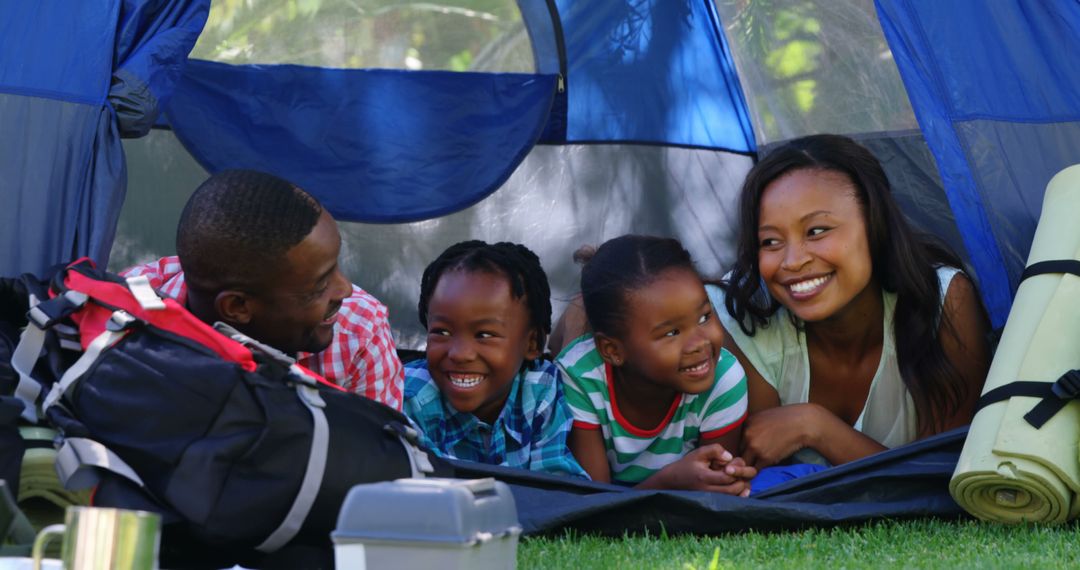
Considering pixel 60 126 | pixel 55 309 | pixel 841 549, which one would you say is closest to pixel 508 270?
pixel 60 126

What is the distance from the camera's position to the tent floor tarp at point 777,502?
258cm

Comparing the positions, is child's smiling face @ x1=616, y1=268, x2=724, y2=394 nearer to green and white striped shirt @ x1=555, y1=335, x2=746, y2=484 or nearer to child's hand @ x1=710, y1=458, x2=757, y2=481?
green and white striped shirt @ x1=555, y1=335, x2=746, y2=484

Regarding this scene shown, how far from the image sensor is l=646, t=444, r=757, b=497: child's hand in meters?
2.80

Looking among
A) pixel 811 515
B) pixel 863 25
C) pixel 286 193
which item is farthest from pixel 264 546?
pixel 863 25

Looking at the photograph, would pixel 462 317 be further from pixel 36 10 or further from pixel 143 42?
pixel 36 10

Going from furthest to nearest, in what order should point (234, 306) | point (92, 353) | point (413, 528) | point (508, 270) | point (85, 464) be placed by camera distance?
point (508, 270) → point (234, 306) → point (92, 353) → point (85, 464) → point (413, 528)

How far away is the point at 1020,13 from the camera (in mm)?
3023

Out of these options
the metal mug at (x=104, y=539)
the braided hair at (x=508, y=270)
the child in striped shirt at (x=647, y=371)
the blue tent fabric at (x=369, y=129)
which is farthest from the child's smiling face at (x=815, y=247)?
the metal mug at (x=104, y=539)

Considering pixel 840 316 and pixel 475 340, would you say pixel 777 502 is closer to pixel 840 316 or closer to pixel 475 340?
pixel 840 316

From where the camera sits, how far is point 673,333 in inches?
119

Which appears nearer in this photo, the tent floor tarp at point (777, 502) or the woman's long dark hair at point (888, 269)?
the tent floor tarp at point (777, 502)

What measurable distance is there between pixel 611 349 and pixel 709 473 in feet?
1.41

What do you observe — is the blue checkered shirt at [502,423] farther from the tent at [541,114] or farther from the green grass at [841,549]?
the tent at [541,114]

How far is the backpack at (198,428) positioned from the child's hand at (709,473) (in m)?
0.83
